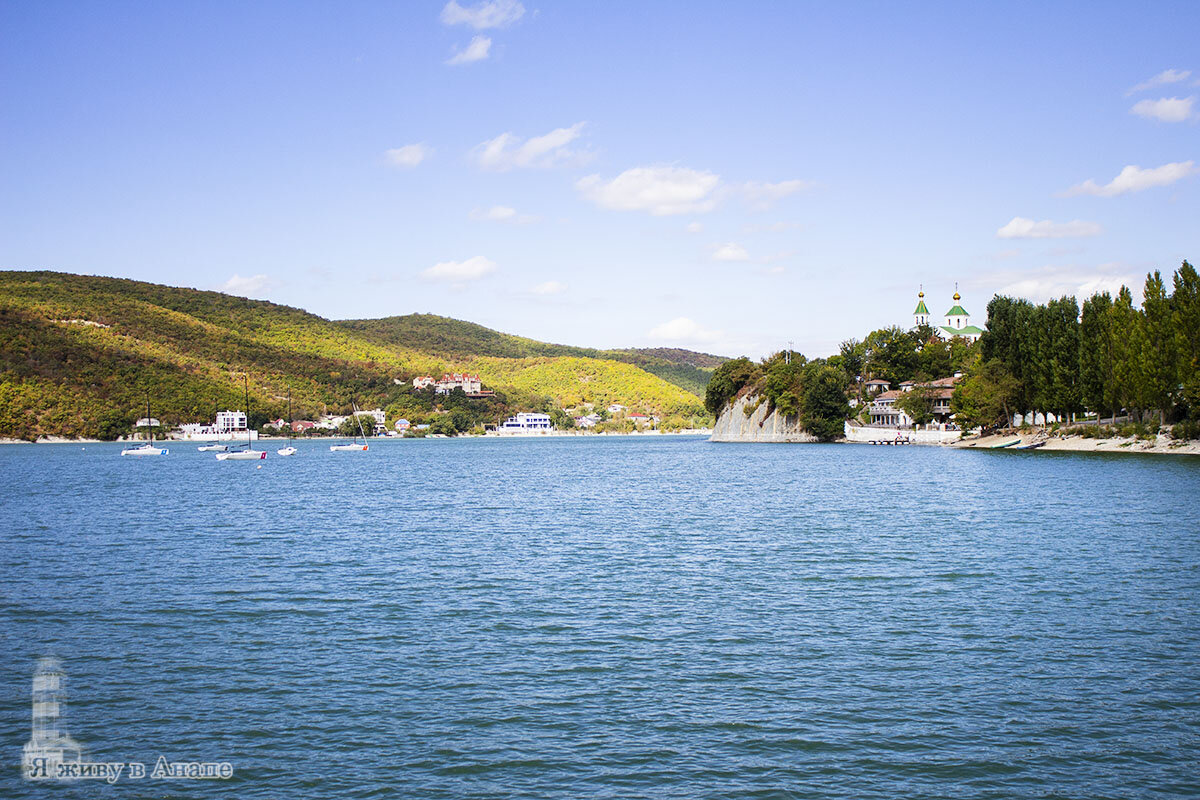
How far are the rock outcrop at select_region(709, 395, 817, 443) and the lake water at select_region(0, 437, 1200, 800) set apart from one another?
103m

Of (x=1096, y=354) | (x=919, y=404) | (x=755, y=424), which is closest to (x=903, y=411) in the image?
(x=919, y=404)

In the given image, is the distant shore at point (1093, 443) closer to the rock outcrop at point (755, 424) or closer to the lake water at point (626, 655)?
the rock outcrop at point (755, 424)

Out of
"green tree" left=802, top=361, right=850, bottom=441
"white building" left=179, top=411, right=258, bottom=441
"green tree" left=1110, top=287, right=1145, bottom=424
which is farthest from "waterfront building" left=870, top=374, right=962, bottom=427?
"white building" left=179, top=411, right=258, bottom=441

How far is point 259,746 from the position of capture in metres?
11.3

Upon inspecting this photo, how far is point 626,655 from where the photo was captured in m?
15.2

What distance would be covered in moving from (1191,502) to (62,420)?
543ft

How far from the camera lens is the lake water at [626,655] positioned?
10484mm

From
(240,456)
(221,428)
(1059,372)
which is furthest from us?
(221,428)

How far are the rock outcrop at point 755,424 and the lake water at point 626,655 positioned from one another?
338 ft

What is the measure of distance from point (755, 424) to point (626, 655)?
5213 inches

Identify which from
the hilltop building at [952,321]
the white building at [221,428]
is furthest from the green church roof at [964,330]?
the white building at [221,428]

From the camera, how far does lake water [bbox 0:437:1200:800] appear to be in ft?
34.4
